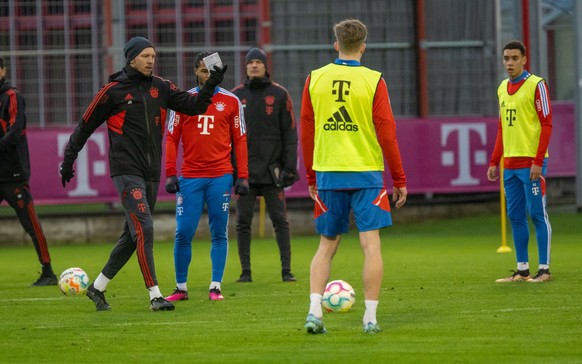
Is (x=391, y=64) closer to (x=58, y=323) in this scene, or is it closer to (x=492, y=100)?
(x=492, y=100)

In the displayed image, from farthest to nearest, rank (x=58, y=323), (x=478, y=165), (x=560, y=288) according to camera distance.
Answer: (x=478, y=165) < (x=560, y=288) < (x=58, y=323)

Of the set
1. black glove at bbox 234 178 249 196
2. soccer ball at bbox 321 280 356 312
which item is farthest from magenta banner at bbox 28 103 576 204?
soccer ball at bbox 321 280 356 312

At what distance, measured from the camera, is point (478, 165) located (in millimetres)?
22016

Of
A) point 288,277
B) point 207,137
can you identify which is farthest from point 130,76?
point 288,277

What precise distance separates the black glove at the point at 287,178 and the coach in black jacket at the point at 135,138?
2.68 m

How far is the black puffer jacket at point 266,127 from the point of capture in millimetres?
13578

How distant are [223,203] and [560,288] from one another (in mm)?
2965

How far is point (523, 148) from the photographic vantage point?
40.4 feet

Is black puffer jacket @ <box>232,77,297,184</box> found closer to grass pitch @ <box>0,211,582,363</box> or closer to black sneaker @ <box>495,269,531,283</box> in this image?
grass pitch @ <box>0,211,582,363</box>

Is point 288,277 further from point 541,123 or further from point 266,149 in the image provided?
point 541,123

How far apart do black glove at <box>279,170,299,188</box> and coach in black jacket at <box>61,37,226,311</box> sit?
2.68 metres

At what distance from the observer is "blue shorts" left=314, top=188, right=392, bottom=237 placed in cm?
870

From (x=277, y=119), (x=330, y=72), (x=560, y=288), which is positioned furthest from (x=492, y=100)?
(x=330, y=72)

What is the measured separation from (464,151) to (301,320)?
12795 mm
